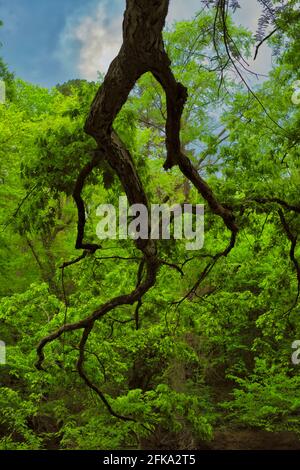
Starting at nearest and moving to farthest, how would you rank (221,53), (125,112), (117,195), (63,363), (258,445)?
1. (221,53)
2. (125,112)
3. (117,195)
4. (63,363)
5. (258,445)

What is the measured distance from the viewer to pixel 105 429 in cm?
826

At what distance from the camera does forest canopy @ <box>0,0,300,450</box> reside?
154 inches

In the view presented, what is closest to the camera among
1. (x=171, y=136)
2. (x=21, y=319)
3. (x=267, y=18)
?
(x=267, y=18)

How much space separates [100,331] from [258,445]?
6.33 m

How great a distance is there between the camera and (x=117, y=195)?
5902 mm

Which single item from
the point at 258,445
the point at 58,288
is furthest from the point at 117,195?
the point at 258,445

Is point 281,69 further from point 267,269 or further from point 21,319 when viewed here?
point 21,319

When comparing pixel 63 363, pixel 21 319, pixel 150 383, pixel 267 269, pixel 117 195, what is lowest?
pixel 150 383

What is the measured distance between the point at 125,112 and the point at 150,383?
382 inches

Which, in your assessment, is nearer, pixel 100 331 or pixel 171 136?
pixel 171 136

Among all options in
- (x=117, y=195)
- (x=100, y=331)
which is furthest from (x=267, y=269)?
(x=117, y=195)

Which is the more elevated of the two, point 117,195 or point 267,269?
point 117,195

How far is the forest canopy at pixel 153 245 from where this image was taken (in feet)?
12.8

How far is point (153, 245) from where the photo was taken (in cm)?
443
